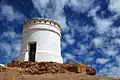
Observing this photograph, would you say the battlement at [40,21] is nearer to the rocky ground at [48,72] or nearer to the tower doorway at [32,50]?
the tower doorway at [32,50]

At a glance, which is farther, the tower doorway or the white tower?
the tower doorway

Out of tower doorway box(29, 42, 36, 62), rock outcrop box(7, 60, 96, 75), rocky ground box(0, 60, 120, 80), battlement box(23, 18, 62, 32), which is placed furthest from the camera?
battlement box(23, 18, 62, 32)

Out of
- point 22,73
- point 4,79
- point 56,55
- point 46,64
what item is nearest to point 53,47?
point 56,55

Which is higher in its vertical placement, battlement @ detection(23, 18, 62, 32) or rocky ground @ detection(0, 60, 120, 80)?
battlement @ detection(23, 18, 62, 32)

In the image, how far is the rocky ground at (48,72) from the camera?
33.0ft

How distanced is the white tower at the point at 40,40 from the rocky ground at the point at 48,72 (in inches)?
222

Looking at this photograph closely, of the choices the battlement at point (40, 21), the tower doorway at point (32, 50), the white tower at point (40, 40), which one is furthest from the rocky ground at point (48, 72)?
the battlement at point (40, 21)

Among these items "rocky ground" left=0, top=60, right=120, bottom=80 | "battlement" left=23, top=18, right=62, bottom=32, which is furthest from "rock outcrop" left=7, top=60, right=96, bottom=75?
"battlement" left=23, top=18, right=62, bottom=32

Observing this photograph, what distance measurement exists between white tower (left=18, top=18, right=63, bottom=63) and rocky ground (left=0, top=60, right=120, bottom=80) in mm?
5634

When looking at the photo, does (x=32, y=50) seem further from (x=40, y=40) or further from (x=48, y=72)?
(x=48, y=72)

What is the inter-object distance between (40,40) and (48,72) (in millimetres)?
8761

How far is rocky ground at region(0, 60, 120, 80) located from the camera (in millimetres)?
10070

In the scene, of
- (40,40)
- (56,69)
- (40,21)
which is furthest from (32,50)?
(56,69)

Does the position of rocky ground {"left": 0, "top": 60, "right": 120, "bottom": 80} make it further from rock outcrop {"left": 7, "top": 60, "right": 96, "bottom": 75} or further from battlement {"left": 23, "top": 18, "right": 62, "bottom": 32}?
battlement {"left": 23, "top": 18, "right": 62, "bottom": 32}
